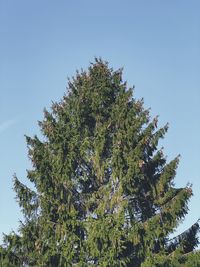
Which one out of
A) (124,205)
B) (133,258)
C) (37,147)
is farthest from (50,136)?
(133,258)

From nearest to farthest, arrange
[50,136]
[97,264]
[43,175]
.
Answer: [97,264] → [43,175] → [50,136]

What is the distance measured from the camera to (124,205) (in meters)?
20.6

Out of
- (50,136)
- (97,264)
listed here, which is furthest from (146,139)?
(97,264)

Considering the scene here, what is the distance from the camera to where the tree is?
2002cm

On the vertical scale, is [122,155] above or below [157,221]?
above

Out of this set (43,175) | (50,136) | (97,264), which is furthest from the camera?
(50,136)

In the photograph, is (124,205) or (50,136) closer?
(124,205)

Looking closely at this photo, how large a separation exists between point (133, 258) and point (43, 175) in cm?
503

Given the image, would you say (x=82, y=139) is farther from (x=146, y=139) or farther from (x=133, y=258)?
(x=133, y=258)

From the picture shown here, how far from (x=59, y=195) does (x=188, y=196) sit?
528 cm

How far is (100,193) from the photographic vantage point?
21.4 m

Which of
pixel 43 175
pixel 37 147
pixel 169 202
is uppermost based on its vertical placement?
pixel 37 147

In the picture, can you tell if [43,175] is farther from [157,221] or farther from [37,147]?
[157,221]

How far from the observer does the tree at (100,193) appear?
65.7 ft
